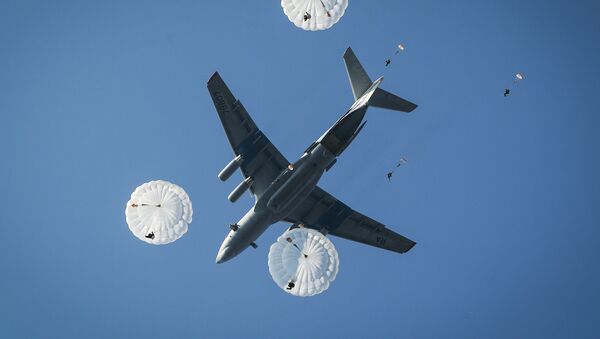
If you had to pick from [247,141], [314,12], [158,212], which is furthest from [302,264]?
[314,12]

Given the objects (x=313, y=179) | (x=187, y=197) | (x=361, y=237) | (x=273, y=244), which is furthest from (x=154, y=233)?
(x=361, y=237)

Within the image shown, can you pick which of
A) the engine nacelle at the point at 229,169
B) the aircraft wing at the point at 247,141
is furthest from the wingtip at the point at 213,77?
the engine nacelle at the point at 229,169

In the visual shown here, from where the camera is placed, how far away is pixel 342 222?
4359cm

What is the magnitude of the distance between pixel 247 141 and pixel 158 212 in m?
7.33

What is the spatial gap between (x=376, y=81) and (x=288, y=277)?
12.8m

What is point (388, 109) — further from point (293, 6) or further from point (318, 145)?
point (293, 6)

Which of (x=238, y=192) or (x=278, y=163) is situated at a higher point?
(x=278, y=163)

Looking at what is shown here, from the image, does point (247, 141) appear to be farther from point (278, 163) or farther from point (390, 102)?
point (390, 102)

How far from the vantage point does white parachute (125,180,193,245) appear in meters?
36.2

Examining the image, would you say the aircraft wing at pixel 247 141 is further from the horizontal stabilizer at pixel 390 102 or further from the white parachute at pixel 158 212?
the horizontal stabilizer at pixel 390 102

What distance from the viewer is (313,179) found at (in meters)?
38.0

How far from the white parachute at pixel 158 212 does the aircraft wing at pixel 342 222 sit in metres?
9.14

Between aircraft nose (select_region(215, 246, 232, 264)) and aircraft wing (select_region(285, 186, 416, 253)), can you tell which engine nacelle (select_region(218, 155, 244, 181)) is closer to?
aircraft nose (select_region(215, 246, 232, 264))

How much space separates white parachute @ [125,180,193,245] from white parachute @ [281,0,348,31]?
1230cm
